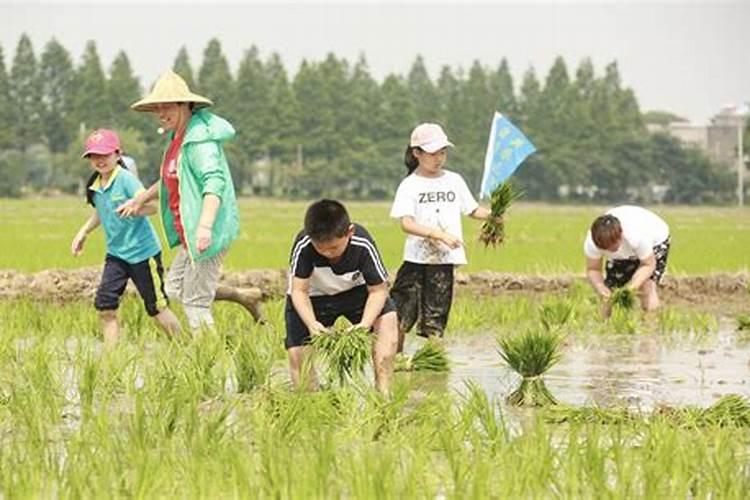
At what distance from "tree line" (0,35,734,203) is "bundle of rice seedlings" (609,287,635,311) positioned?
5399 cm

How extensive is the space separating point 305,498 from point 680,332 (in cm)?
577

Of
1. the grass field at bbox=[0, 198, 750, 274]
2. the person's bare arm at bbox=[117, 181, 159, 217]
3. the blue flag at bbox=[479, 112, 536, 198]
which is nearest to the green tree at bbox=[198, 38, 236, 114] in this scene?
the grass field at bbox=[0, 198, 750, 274]

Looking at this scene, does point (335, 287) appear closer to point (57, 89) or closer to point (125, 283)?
point (125, 283)

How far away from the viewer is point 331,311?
19.3ft

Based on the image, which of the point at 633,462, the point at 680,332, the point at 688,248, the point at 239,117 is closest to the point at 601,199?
the point at 239,117

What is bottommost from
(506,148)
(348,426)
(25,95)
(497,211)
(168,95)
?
(348,426)

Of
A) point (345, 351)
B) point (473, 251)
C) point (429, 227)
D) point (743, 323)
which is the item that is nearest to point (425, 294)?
point (429, 227)

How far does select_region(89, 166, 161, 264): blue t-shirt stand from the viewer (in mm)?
7262

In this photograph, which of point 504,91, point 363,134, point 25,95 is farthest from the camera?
point 504,91

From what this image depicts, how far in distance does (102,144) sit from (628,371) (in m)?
2.61

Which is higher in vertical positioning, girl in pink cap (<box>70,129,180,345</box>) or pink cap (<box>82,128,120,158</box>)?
pink cap (<box>82,128,120,158</box>)

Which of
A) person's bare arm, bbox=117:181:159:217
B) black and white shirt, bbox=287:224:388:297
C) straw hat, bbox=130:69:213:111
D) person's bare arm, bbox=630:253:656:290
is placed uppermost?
straw hat, bbox=130:69:213:111

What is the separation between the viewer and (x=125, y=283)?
728cm

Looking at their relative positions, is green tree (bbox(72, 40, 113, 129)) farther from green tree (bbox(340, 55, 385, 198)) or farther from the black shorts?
the black shorts
